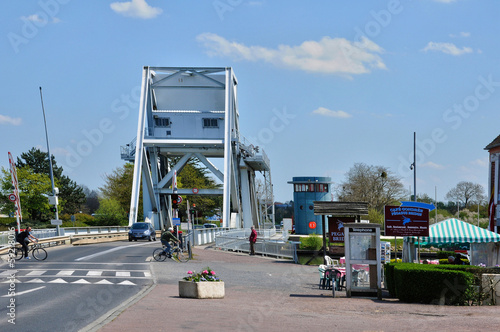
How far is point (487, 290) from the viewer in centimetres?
1664

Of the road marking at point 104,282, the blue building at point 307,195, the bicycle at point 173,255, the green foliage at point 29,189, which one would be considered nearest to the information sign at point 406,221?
the road marking at point 104,282

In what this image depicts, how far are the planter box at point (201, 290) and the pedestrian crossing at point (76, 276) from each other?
376 centimetres

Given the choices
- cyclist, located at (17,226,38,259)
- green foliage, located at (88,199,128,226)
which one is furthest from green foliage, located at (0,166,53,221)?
cyclist, located at (17,226,38,259)

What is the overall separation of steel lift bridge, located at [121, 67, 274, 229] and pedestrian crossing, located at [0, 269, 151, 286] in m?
37.2

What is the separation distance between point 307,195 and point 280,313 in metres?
56.1

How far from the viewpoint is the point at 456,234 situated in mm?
20969

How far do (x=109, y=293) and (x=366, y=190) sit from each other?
75345 millimetres

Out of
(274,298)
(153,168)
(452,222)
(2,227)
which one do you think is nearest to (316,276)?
(452,222)

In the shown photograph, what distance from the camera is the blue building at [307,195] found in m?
69.9

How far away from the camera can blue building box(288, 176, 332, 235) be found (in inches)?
2751

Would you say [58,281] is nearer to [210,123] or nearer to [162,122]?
[210,123]

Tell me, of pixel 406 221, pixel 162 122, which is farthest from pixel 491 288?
pixel 162 122

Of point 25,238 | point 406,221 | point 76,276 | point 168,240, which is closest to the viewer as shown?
point 406,221

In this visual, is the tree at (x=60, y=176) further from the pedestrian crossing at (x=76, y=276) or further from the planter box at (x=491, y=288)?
the planter box at (x=491, y=288)
